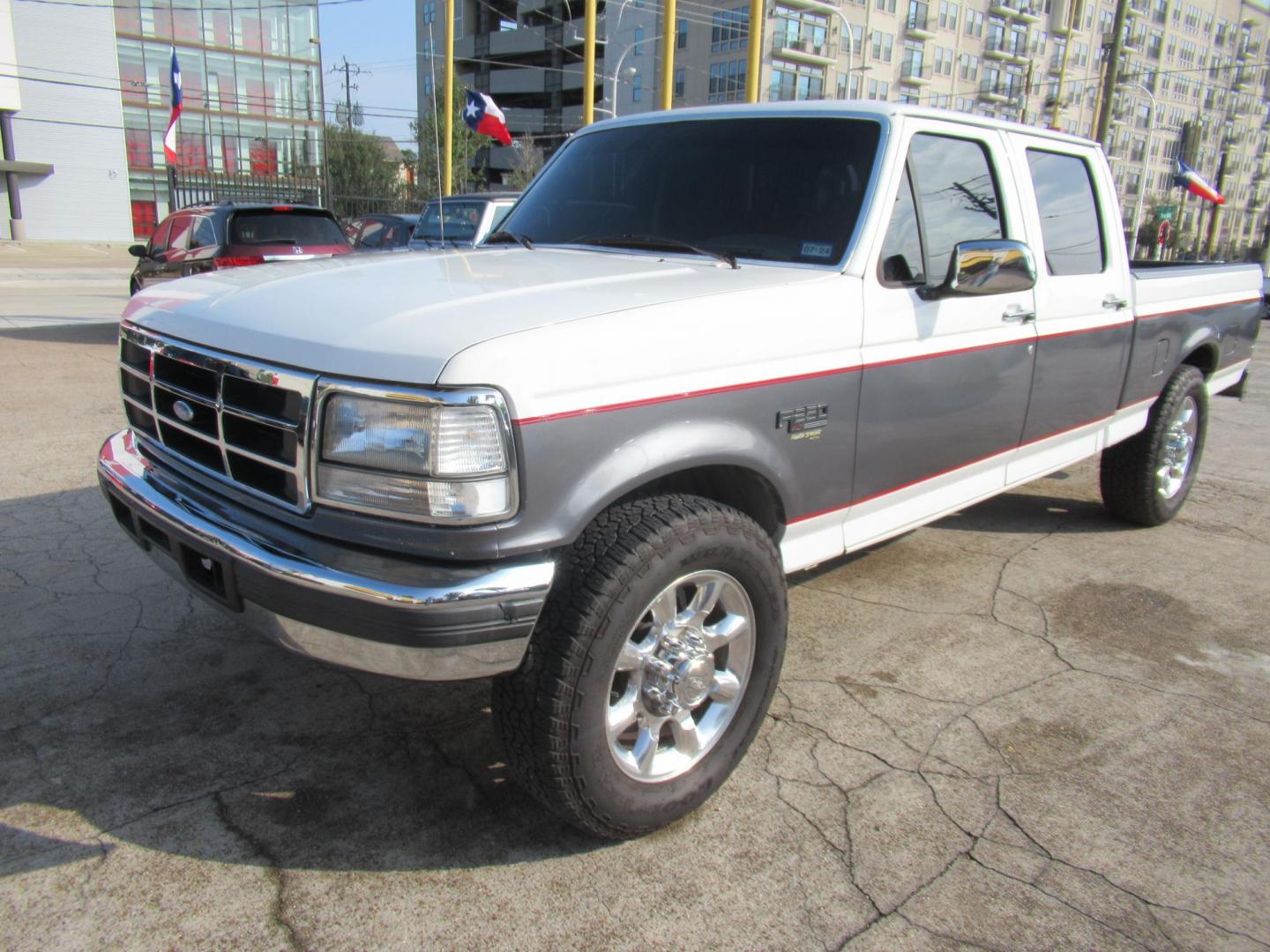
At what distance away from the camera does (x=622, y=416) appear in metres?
2.33

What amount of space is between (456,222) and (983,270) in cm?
1024

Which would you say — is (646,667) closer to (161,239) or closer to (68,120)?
(161,239)

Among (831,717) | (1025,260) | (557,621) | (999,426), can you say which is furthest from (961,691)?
(557,621)

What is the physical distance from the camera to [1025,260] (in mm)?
3262

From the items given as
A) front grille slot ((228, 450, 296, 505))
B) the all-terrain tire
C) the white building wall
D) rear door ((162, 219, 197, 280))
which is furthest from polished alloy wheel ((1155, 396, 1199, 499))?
the white building wall

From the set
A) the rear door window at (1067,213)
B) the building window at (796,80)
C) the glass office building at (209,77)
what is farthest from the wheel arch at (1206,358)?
the building window at (796,80)

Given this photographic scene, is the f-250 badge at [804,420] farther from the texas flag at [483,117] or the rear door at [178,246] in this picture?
the texas flag at [483,117]

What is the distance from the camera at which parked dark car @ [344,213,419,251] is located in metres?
14.7

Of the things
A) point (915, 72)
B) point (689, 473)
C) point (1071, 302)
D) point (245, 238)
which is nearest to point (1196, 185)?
point (245, 238)

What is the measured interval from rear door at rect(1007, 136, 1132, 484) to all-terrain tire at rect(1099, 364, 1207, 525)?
0.69 metres

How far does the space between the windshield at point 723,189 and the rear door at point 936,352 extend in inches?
7.9

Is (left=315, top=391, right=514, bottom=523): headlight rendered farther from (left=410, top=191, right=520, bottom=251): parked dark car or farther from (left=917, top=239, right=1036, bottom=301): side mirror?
(left=410, top=191, right=520, bottom=251): parked dark car

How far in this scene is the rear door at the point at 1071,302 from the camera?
13.1 feet

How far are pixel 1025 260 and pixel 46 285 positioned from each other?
25182 mm
